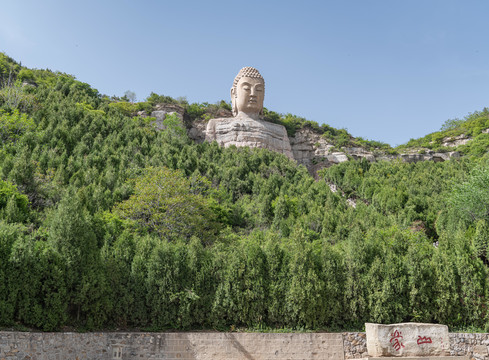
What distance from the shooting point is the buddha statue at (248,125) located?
108ft

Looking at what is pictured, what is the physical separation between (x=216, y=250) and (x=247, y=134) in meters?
20.4

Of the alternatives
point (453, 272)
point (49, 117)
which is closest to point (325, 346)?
point (453, 272)

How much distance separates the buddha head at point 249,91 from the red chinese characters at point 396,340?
2625cm

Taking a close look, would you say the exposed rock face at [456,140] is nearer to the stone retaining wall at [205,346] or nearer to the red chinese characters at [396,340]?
the stone retaining wall at [205,346]

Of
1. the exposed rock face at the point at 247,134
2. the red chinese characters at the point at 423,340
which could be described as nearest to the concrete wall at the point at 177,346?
the red chinese characters at the point at 423,340

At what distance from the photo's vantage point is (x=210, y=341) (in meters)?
11.0

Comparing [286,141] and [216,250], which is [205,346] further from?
[286,141]

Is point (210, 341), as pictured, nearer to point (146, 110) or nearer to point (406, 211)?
point (406, 211)

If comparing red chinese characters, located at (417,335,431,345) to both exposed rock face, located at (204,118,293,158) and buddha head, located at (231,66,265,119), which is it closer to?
exposed rock face, located at (204,118,293,158)

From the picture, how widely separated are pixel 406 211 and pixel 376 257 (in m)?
7.19

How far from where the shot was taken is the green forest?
35.6ft

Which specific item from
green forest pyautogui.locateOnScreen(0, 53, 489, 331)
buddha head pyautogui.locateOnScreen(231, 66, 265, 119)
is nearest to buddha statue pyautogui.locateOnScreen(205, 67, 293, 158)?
buddha head pyautogui.locateOnScreen(231, 66, 265, 119)

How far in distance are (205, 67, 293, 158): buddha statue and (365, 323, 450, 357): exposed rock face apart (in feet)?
77.4

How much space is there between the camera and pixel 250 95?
3428 cm
